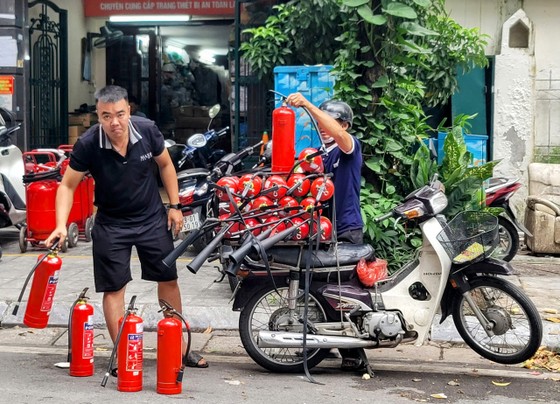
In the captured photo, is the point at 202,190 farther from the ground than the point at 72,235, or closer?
farther from the ground

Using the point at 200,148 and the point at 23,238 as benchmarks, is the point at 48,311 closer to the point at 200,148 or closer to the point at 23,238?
the point at 23,238

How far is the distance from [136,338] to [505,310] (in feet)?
7.76

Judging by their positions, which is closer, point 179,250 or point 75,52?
point 179,250

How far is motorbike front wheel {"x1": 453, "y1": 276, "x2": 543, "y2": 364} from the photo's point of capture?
618cm

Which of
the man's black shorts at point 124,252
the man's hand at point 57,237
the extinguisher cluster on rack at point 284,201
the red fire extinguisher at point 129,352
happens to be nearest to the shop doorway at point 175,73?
the extinguisher cluster on rack at point 284,201

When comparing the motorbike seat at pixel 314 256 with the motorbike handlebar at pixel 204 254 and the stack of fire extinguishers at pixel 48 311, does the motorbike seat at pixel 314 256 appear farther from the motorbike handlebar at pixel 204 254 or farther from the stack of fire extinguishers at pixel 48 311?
the stack of fire extinguishers at pixel 48 311

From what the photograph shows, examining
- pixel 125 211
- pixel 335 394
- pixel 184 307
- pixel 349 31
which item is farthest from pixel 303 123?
pixel 335 394

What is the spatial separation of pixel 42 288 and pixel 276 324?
1.48 metres

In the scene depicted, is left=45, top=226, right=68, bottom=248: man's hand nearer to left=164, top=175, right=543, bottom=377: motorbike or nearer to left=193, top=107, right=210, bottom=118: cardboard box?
left=164, top=175, right=543, bottom=377: motorbike

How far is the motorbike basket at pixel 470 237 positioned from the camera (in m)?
6.20

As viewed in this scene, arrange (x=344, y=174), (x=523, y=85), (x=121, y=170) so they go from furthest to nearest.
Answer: (x=523, y=85), (x=344, y=174), (x=121, y=170)

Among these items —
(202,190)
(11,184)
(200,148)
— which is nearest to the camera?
(202,190)

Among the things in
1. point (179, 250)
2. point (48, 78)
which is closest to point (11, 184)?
point (48, 78)

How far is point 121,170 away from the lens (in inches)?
245
